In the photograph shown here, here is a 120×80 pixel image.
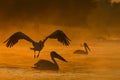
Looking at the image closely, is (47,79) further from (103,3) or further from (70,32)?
(103,3)

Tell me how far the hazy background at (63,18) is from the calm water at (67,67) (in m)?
8.18

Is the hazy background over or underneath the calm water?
over

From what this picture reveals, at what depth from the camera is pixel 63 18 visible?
4400cm

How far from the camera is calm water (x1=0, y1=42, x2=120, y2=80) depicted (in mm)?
16428

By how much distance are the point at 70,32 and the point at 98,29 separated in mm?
6646

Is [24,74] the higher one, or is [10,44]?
[10,44]

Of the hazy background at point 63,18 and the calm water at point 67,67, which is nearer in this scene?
the calm water at point 67,67

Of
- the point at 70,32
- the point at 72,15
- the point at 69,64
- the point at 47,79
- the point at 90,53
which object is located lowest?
the point at 47,79

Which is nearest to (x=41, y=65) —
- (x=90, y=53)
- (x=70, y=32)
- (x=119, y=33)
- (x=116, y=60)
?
(x=116, y=60)

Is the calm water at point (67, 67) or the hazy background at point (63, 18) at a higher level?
the hazy background at point (63, 18)

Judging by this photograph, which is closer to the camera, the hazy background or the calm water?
the calm water

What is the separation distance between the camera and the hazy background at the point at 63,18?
1425 inches

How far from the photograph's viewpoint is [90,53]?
2461 centimetres

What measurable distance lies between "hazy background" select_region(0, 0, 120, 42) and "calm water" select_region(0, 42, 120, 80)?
8.18 metres
